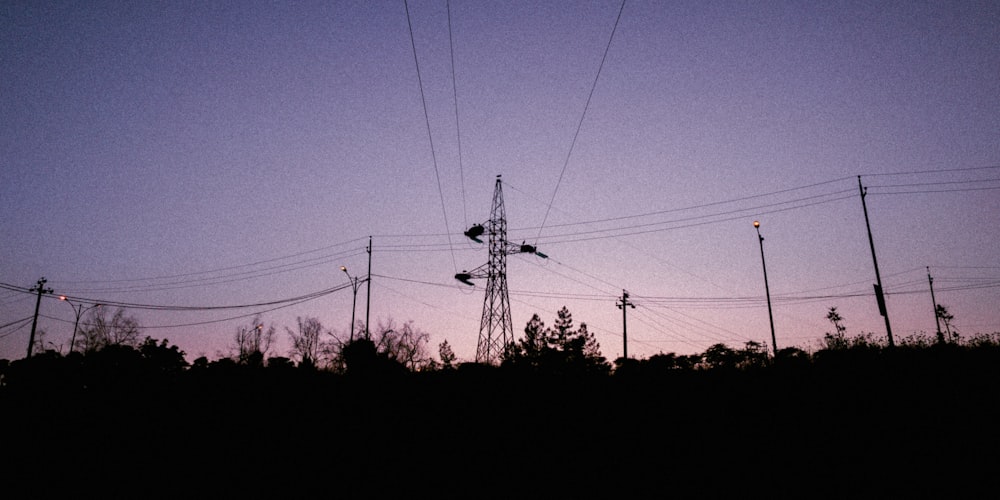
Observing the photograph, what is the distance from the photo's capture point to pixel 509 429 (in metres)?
10.7

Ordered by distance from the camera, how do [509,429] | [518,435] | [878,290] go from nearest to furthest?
[518,435], [509,429], [878,290]

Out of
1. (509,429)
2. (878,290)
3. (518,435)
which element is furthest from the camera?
(878,290)

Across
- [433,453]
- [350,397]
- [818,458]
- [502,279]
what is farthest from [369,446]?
[502,279]

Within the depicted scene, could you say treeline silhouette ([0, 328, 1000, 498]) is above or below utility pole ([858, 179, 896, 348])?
below

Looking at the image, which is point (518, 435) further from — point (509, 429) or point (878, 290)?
point (878, 290)

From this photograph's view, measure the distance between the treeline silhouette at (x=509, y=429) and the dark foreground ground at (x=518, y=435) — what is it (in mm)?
54

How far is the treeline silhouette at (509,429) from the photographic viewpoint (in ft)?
25.8

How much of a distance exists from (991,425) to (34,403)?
84.8 feet

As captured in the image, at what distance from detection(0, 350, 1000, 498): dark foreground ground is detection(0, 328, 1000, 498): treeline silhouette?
0.05 metres

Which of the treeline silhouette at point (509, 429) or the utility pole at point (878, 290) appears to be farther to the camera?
the utility pole at point (878, 290)

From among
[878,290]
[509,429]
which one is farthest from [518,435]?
[878,290]

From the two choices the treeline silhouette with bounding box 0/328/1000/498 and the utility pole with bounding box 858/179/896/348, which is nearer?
the treeline silhouette with bounding box 0/328/1000/498

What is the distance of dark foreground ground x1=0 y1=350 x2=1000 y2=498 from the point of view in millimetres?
7781

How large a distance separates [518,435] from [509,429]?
417mm
